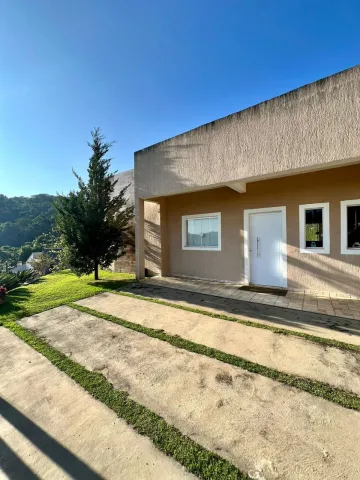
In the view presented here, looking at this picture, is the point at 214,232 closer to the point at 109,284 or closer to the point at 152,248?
the point at 152,248

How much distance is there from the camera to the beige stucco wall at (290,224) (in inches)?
212

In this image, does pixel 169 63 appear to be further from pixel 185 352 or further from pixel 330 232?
pixel 185 352

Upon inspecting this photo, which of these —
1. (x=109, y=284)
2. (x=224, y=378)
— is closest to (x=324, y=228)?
(x=224, y=378)

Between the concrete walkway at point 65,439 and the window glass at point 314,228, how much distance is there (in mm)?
5900

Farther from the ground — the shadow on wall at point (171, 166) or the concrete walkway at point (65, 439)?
the shadow on wall at point (171, 166)

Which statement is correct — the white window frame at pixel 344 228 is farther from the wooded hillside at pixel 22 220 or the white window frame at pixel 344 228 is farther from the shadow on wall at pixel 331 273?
the wooded hillside at pixel 22 220

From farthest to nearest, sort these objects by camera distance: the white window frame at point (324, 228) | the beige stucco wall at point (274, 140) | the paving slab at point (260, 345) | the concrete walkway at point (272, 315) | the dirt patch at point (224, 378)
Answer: the white window frame at point (324, 228)
the beige stucco wall at point (274, 140)
the concrete walkway at point (272, 315)
the paving slab at point (260, 345)
the dirt patch at point (224, 378)

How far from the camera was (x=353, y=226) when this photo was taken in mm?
5305

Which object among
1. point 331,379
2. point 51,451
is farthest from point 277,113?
point 51,451

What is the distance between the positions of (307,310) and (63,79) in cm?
1080

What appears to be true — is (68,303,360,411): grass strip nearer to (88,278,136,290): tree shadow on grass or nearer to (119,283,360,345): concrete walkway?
(119,283,360,345): concrete walkway

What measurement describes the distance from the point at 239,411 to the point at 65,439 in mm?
1704

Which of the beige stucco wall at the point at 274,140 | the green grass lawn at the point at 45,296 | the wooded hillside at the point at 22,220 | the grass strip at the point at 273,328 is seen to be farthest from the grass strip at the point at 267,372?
the wooded hillside at the point at 22,220

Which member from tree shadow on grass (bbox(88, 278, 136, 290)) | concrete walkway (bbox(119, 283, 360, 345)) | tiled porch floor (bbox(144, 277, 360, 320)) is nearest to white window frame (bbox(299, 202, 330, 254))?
tiled porch floor (bbox(144, 277, 360, 320))
